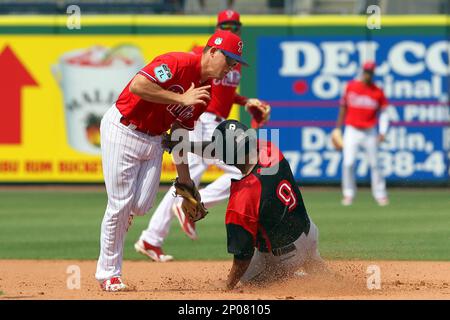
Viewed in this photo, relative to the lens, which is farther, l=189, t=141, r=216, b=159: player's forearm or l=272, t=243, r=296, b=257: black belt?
l=189, t=141, r=216, b=159: player's forearm

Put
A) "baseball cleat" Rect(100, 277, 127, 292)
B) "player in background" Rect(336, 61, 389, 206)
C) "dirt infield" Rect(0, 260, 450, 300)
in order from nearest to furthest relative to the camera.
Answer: "dirt infield" Rect(0, 260, 450, 300)
"baseball cleat" Rect(100, 277, 127, 292)
"player in background" Rect(336, 61, 389, 206)

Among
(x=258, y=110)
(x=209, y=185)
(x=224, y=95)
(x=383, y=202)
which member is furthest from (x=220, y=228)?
(x=258, y=110)

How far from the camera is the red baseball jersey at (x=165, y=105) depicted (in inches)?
241

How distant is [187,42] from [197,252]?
7273 mm

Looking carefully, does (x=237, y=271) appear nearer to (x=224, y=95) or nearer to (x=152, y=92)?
(x=152, y=92)

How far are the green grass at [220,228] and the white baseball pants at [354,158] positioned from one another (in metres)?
0.24

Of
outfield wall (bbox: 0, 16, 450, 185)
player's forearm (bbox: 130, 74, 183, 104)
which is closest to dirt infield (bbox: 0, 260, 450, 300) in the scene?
player's forearm (bbox: 130, 74, 183, 104)

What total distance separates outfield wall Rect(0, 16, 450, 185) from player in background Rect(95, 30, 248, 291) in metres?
8.98

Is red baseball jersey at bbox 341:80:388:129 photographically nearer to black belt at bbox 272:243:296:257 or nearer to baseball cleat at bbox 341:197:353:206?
baseball cleat at bbox 341:197:353:206

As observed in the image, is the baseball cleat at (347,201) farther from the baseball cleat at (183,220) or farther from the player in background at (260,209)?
the player in background at (260,209)

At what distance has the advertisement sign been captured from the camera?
15680mm

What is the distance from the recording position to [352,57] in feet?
52.3

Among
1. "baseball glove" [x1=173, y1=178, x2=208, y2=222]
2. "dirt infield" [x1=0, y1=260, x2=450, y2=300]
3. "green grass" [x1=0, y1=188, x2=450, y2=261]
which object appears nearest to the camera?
"dirt infield" [x1=0, y1=260, x2=450, y2=300]

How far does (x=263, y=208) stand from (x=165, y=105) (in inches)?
37.4
